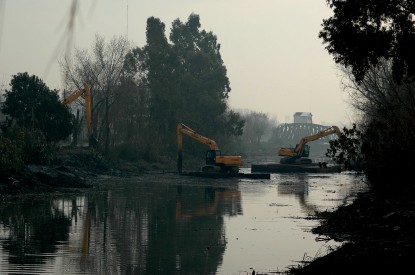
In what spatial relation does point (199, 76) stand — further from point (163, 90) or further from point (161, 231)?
point (161, 231)

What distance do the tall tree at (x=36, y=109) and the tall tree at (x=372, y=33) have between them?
160 ft

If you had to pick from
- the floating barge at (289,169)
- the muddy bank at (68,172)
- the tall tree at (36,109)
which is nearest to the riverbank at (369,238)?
the muddy bank at (68,172)

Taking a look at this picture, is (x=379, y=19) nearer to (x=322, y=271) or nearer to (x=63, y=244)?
(x=322, y=271)

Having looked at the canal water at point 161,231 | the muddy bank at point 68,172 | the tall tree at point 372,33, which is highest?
the tall tree at point 372,33

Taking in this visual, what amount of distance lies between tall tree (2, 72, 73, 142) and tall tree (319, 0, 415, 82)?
48.8 m

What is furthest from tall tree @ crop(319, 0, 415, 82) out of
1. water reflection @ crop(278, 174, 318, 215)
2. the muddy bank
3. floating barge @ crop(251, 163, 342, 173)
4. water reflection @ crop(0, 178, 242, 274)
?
floating barge @ crop(251, 163, 342, 173)

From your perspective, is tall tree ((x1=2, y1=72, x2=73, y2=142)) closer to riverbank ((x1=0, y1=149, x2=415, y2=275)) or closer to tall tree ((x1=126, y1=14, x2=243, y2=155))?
riverbank ((x1=0, y1=149, x2=415, y2=275))

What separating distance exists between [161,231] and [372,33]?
523 inches

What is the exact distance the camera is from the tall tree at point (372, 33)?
22.3 meters

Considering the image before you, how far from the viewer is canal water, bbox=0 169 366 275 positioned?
2314 centimetres

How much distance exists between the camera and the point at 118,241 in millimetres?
28641

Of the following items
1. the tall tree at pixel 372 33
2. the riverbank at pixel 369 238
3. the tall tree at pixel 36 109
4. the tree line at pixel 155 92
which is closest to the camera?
the riverbank at pixel 369 238

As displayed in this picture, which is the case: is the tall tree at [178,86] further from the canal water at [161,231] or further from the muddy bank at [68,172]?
the canal water at [161,231]

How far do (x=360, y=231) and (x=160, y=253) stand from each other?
21.9 ft
